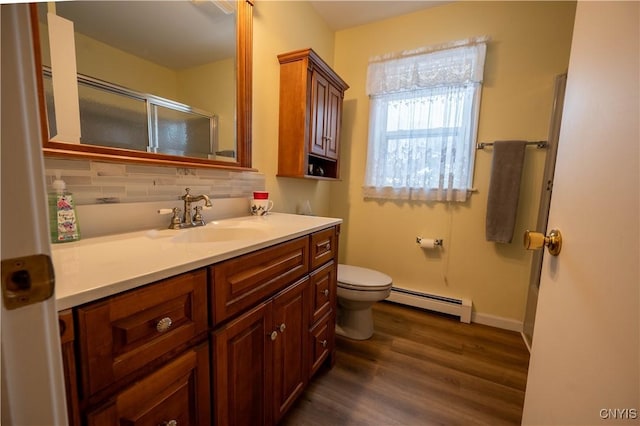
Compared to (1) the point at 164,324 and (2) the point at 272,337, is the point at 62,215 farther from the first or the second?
(2) the point at 272,337

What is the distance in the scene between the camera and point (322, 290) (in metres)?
1.31

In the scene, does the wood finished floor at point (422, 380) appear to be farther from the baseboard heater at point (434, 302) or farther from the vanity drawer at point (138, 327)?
the vanity drawer at point (138, 327)

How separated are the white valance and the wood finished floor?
1.89 meters

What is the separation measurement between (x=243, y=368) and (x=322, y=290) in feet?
1.83

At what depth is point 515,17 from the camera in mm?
1785

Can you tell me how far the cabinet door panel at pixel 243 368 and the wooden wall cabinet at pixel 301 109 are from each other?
3.46 feet

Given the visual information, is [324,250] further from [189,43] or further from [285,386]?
[189,43]

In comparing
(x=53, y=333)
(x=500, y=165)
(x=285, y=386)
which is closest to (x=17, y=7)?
(x=53, y=333)

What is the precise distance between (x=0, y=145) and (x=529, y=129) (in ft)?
7.94

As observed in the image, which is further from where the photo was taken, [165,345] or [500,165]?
[500,165]

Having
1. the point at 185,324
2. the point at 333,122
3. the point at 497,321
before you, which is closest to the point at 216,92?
the point at 333,122

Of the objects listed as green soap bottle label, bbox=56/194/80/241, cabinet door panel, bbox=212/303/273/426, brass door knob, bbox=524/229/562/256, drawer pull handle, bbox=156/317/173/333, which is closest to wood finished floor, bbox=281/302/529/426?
cabinet door panel, bbox=212/303/273/426

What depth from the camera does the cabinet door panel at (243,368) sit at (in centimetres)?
73

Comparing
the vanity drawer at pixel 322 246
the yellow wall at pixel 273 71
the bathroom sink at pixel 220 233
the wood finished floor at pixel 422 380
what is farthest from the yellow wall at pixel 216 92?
the wood finished floor at pixel 422 380
